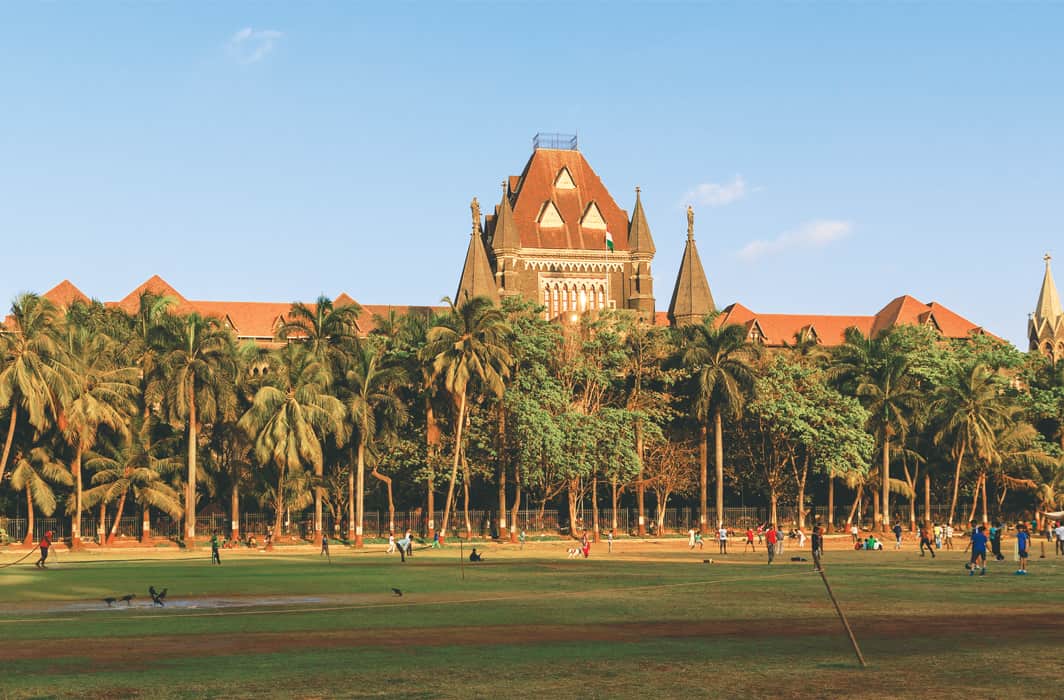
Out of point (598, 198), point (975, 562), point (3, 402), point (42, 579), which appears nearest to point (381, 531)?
point (3, 402)

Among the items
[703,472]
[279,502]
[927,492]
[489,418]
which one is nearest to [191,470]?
[279,502]

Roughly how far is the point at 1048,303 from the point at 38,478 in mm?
107685

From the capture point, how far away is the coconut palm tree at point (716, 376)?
7075cm

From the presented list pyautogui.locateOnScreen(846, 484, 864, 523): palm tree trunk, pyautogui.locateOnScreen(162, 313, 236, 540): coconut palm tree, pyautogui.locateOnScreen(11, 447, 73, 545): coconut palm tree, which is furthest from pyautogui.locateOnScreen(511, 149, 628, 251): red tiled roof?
pyautogui.locateOnScreen(11, 447, 73, 545): coconut palm tree

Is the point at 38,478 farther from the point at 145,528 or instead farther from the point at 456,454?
the point at 456,454

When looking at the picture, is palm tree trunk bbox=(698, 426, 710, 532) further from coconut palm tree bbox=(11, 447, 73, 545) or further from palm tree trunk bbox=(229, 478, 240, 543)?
coconut palm tree bbox=(11, 447, 73, 545)

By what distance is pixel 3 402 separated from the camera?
57531mm

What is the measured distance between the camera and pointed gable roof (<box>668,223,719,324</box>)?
346ft

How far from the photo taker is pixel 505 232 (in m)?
107

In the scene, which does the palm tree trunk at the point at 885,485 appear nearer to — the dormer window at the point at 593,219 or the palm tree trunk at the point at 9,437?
the dormer window at the point at 593,219

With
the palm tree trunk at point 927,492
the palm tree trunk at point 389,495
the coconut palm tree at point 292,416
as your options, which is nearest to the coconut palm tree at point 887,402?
the palm tree trunk at point 927,492

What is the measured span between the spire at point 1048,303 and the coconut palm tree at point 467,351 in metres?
84.5

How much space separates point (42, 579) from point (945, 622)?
1108 inches

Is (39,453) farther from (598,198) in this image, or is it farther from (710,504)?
(598,198)
